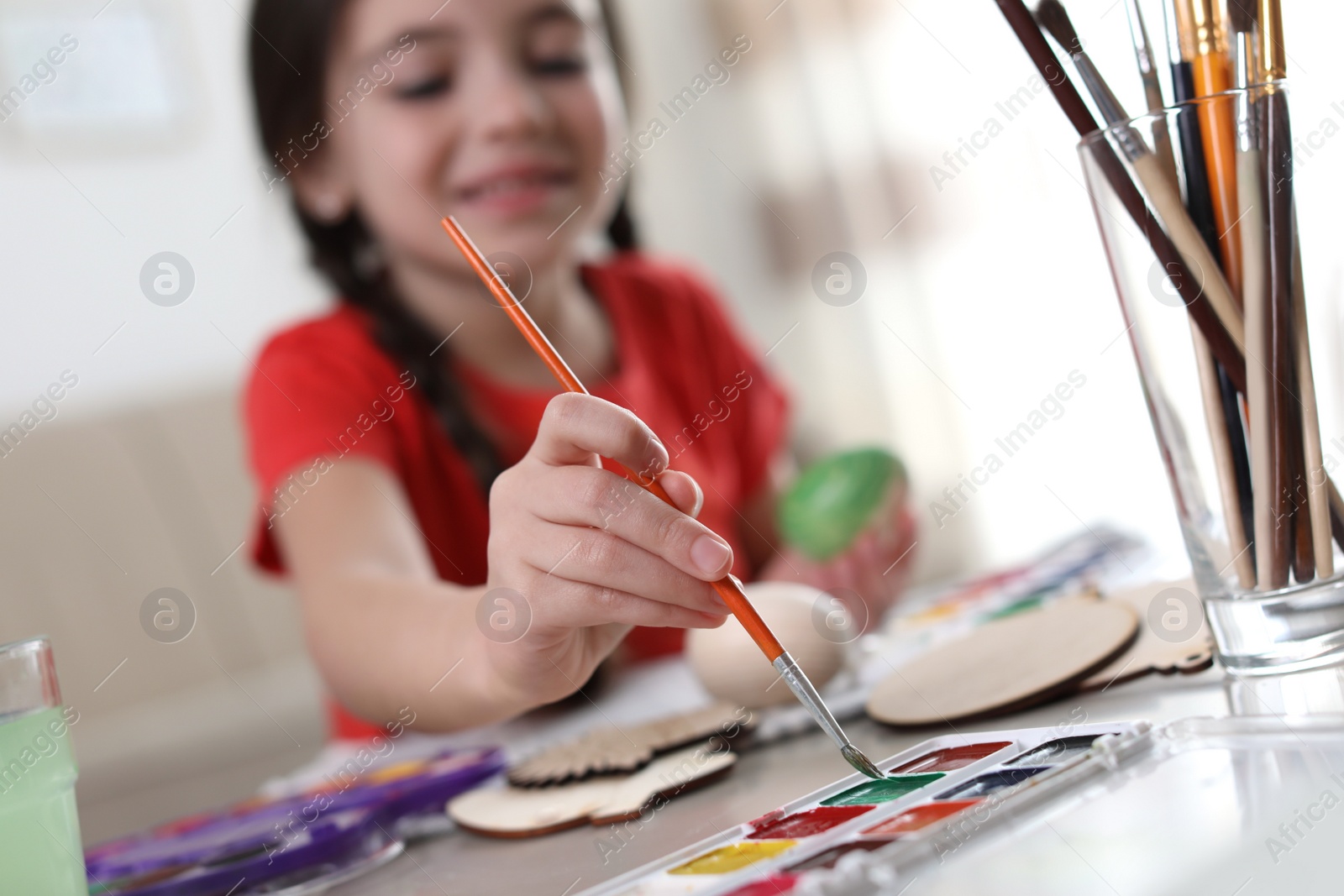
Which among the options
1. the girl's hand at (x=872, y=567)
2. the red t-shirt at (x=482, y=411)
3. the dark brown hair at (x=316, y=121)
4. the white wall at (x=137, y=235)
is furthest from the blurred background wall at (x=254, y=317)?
the girl's hand at (x=872, y=567)

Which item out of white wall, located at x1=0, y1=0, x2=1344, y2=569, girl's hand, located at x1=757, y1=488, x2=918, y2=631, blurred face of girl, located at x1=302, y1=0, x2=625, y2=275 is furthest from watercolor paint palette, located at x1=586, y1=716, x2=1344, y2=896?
white wall, located at x1=0, y1=0, x2=1344, y2=569

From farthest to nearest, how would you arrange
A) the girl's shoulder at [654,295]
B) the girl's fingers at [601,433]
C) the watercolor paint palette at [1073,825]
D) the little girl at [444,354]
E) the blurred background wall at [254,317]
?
the blurred background wall at [254,317], the girl's shoulder at [654,295], the little girl at [444,354], the girl's fingers at [601,433], the watercolor paint palette at [1073,825]

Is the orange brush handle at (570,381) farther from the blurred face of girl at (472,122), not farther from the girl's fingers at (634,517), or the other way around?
the blurred face of girl at (472,122)

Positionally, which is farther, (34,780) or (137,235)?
(137,235)

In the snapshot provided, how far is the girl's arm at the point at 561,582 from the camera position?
0.38 meters

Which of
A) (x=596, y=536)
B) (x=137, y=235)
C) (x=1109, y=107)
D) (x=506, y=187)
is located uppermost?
(x=137, y=235)

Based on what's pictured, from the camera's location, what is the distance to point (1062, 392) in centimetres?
183

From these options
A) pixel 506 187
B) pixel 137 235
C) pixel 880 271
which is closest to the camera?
pixel 506 187

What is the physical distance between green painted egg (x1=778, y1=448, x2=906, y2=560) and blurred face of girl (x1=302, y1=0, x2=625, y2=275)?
319 millimetres

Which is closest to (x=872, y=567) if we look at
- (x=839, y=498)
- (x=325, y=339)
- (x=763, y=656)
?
(x=839, y=498)

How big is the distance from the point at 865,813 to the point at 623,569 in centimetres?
11

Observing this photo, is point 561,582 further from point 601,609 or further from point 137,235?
point 137,235

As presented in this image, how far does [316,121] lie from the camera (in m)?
0.96

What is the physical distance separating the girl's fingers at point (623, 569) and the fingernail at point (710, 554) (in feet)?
0.05
